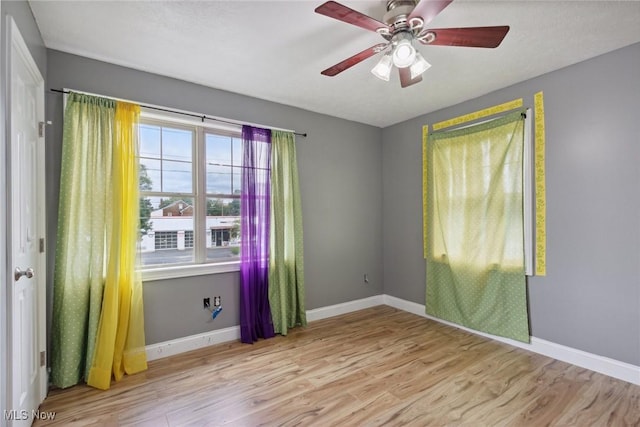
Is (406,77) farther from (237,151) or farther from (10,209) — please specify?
(10,209)

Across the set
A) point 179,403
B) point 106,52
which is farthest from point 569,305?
point 106,52

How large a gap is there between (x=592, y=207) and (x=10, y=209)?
407cm

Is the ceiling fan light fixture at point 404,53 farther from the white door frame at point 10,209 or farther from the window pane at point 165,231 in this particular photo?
the window pane at point 165,231

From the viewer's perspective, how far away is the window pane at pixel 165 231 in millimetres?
2740

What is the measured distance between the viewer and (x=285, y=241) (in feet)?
11.2

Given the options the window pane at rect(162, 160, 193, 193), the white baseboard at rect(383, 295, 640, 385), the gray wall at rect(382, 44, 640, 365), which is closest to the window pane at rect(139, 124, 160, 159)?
the window pane at rect(162, 160, 193, 193)

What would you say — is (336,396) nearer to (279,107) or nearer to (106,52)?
(279,107)

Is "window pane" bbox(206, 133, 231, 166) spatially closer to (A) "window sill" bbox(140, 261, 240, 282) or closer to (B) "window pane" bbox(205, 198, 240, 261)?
(B) "window pane" bbox(205, 198, 240, 261)

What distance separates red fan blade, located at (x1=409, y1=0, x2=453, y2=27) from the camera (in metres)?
1.45

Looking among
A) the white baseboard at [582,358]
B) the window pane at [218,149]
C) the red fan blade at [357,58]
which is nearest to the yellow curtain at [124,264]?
the window pane at [218,149]

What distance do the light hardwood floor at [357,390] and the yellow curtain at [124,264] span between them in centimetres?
25

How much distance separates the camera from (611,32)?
214 cm

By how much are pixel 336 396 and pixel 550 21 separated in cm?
305

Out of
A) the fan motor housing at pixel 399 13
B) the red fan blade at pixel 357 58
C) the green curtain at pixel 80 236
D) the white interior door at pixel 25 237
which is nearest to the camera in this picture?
the white interior door at pixel 25 237
